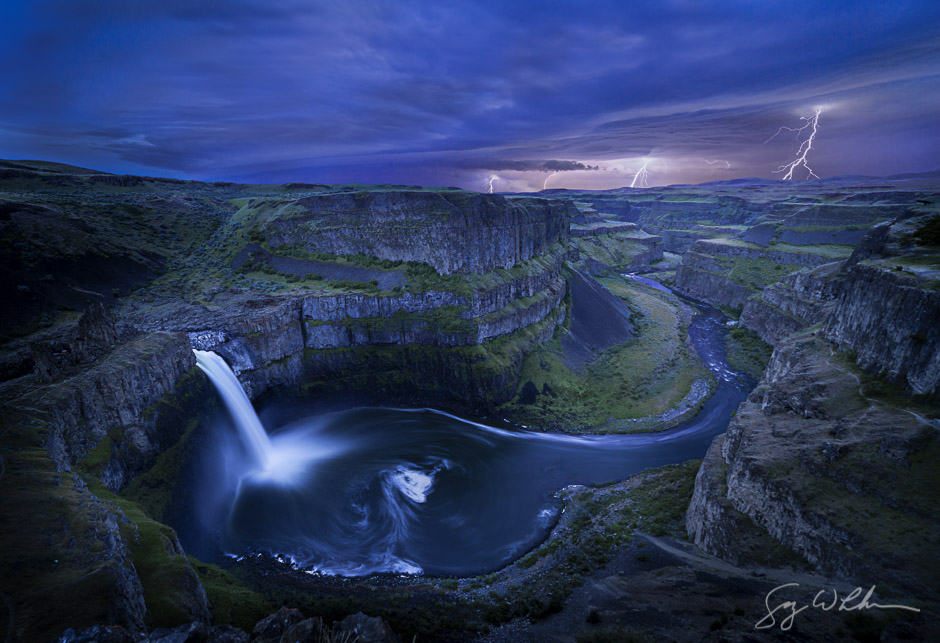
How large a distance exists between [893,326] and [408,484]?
34948mm

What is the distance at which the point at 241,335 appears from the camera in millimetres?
38219

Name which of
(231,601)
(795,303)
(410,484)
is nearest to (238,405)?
(410,484)

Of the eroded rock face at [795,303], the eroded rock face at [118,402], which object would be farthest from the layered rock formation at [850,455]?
the eroded rock face at [118,402]

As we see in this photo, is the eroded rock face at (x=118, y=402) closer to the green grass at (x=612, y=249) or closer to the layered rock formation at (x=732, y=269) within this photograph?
the layered rock formation at (x=732, y=269)

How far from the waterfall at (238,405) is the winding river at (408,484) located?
30.6 inches

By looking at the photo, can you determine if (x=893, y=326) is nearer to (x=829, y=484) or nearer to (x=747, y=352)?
(x=829, y=484)

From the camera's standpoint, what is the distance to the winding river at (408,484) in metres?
25.9

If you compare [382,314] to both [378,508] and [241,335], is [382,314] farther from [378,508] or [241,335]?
[378,508]

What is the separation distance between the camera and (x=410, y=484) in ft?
105

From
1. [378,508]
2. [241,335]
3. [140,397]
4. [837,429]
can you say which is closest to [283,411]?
[241,335]

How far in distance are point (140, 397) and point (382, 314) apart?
2443cm

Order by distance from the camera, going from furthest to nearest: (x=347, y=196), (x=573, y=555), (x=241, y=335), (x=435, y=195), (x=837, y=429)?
1. (x=347, y=196)
2. (x=435, y=195)
3. (x=241, y=335)
4. (x=573, y=555)
5. (x=837, y=429)

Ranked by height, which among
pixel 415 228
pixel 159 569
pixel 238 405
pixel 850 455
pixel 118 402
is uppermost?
pixel 415 228
